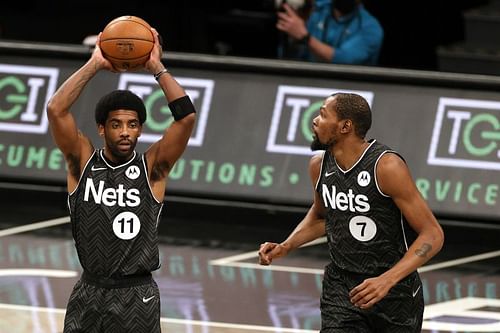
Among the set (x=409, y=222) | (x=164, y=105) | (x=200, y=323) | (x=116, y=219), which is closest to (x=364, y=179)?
(x=409, y=222)

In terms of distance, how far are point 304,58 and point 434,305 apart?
4.44 metres

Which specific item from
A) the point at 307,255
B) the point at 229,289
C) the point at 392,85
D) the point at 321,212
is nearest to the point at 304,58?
the point at 392,85

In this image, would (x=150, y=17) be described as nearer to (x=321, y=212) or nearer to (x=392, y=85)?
(x=392, y=85)

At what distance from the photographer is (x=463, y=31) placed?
861 inches

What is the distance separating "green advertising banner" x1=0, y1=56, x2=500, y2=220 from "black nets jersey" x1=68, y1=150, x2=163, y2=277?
6.05 meters

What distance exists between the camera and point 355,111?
9227mm

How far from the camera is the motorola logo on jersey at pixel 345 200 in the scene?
9102 mm

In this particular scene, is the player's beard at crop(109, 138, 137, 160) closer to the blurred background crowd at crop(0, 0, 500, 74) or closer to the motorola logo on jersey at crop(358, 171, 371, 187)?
the motorola logo on jersey at crop(358, 171, 371, 187)

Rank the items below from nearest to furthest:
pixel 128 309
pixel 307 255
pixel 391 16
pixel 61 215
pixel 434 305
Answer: pixel 128 309
pixel 434 305
pixel 307 255
pixel 61 215
pixel 391 16

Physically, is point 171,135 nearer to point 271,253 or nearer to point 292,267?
point 271,253

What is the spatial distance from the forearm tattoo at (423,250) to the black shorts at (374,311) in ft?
1.24

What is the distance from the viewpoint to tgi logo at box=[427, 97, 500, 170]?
14.8 m

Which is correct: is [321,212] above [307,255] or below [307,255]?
above

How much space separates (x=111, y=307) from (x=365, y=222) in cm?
149
